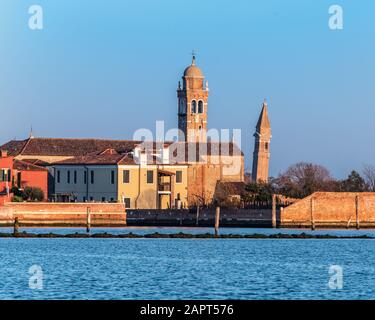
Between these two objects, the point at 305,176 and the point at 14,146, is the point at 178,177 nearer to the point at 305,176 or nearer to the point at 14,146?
the point at 14,146

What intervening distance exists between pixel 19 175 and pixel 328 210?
2224cm

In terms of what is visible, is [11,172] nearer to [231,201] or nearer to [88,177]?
[88,177]

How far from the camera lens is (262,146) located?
438 ft

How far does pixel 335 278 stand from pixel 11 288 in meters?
9.52

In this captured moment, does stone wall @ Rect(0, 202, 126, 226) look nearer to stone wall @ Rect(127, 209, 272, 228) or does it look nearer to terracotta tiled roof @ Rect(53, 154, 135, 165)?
stone wall @ Rect(127, 209, 272, 228)

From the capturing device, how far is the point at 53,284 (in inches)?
1540

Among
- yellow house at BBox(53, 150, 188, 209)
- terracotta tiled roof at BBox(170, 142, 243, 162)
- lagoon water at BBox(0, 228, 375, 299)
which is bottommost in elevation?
lagoon water at BBox(0, 228, 375, 299)

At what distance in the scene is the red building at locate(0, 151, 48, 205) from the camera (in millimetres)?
84688

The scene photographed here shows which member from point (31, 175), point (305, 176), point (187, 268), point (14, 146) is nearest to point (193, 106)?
point (305, 176)

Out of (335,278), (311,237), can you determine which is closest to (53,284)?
(335,278)

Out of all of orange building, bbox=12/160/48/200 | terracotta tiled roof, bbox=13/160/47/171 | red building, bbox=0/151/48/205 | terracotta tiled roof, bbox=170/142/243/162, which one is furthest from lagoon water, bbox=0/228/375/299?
terracotta tiled roof, bbox=170/142/243/162

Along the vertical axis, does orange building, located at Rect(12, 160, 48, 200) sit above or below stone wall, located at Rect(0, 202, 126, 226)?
above

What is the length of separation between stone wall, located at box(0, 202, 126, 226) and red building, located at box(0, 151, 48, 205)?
4392 mm

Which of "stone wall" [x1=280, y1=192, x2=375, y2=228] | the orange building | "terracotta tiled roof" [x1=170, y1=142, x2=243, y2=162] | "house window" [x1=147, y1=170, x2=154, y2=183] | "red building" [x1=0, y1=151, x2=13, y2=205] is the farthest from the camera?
"terracotta tiled roof" [x1=170, y1=142, x2=243, y2=162]
